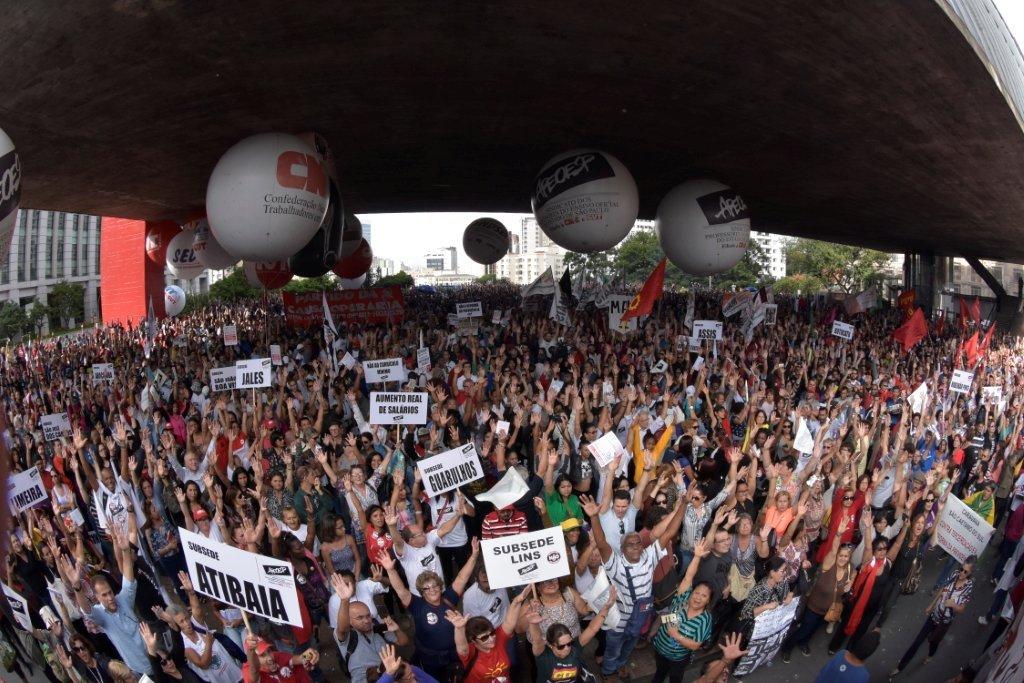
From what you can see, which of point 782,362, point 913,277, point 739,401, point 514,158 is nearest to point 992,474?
point 739,401

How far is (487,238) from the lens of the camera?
18859mm

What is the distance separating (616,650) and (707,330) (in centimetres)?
750

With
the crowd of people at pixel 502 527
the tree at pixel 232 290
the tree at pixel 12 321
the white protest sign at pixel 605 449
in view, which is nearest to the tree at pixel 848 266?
the tree at pixel 232 290

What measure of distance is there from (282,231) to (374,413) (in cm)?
232

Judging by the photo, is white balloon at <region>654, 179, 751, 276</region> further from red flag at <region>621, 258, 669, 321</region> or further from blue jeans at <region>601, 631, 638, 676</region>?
blue jeans at <region>601, 631, 638, 676</region>

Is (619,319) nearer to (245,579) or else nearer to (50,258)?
(245,579)

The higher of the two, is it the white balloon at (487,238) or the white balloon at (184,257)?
the white balloon at (487,238)

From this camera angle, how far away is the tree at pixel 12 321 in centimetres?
3566

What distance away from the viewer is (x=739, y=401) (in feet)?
29.4

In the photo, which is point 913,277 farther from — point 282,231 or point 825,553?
point 282,231

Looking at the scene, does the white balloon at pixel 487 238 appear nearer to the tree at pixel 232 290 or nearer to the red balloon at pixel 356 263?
the red balloon at pixel 356 263

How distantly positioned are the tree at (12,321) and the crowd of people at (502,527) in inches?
1360

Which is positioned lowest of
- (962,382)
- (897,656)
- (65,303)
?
(897,656)

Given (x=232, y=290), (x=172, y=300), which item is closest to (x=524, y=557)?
(x=172, y=300)
